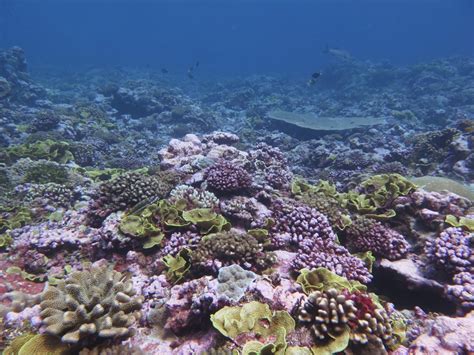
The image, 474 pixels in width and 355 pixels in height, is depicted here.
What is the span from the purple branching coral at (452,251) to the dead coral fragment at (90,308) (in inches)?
202

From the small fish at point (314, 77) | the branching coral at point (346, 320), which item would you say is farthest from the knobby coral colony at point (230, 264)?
the small fish at point (314, 77)

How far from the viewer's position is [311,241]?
5.64 m

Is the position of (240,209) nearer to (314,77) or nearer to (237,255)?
(237,255)

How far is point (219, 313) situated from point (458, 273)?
13.8 feet

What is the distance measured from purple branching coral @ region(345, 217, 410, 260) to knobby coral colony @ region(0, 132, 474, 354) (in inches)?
1.0

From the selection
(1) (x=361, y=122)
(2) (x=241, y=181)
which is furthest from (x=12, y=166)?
(1) (x=361, y=122)

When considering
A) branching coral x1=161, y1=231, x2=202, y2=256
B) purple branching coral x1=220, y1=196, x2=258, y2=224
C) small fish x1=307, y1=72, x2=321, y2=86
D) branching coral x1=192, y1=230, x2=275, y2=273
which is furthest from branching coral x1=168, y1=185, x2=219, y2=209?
small fish x1=307, y1=72, x2=321, y2=86

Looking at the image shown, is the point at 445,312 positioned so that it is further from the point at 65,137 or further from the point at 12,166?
the point at 65,137

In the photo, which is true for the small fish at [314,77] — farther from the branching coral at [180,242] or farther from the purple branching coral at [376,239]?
the branching coral at [180,242]

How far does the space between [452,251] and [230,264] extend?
12.9 feet

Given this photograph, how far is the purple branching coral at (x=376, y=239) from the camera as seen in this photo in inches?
230

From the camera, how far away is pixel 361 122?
21.8 meters

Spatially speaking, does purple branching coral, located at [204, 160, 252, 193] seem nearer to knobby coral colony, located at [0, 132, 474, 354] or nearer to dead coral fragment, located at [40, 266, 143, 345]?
knobby coral colony, located at [0, 132, 474, 354]

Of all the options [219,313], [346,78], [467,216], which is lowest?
[219,313]
